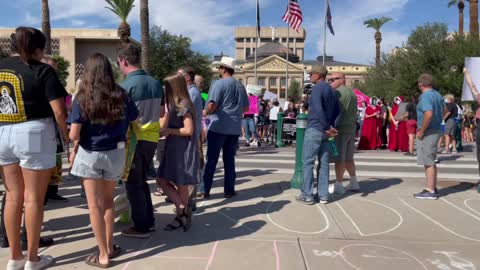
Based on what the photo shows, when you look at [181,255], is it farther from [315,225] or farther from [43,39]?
[43,39]

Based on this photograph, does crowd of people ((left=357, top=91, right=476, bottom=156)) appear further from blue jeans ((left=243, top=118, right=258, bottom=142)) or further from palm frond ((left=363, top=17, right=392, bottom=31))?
palm frond ((left=363, top=17, right=392, bottom=31))

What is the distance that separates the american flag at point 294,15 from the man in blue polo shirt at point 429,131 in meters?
18.8

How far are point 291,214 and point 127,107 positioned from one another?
2.63 meters

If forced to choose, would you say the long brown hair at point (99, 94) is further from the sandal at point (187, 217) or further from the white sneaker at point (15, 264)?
A: the sandal at point (187, 217)

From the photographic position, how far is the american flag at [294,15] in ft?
80.9

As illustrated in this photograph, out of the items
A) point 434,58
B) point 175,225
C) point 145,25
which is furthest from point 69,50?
point 175,225

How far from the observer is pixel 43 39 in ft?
12.0

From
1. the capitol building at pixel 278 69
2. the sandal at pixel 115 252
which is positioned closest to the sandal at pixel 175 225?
the sandal at pixel 115 252

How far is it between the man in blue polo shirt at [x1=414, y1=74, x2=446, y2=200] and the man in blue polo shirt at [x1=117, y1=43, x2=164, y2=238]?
13.0 feet

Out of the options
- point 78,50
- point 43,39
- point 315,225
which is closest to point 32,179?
point 43,39

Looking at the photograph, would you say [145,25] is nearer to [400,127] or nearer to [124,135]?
[400,127]

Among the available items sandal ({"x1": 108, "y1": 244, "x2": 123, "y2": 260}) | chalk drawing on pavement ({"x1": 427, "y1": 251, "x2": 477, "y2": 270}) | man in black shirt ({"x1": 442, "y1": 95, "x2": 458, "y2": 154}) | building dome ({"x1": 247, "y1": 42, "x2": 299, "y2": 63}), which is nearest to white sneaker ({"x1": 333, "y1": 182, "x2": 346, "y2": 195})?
chalk drawing on pavement ({"x1": 427, "y1": 251, "x2": 477, "y2": 270})

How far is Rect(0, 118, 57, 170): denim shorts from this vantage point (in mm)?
3453

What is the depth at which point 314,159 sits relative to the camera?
19.9 feet
